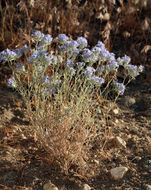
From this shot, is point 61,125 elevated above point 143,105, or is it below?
below

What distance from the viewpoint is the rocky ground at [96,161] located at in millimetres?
2592

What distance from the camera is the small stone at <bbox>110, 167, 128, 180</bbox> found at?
268cm

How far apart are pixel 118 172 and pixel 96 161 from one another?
258 mm

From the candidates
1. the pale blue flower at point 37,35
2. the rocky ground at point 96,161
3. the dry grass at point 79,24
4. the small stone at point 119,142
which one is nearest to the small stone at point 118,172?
the rocky ground at point 96,161

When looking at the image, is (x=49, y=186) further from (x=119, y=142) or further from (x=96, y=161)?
(x=119, y=142)

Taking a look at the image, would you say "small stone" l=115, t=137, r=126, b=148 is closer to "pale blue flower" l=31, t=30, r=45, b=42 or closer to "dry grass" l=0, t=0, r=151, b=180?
"dry grass" l=0, t=0, r=151, b=180

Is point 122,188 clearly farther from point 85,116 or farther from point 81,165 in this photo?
point 85,116

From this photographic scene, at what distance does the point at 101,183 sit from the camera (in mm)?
2643

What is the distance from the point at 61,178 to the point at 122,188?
54 centimetres

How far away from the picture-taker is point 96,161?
2.86m

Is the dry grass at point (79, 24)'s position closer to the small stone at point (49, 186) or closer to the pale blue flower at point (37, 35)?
the small stone at point (49, 186)

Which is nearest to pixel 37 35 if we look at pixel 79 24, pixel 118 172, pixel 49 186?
pixel 49 186

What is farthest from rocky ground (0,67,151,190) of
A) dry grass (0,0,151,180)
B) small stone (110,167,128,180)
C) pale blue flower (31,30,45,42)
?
pale blue flower (31,30,45,42)

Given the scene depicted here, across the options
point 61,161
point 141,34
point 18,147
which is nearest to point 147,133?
point 61,161
